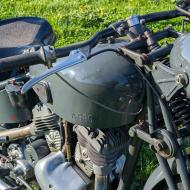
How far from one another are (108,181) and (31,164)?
0.44 meters

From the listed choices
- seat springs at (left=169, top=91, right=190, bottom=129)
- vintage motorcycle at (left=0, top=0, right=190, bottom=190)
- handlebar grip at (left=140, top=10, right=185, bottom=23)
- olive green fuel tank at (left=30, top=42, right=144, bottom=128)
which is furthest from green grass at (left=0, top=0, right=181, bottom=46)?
seat springs at (left=169, top=91, right=190, bottom=129)

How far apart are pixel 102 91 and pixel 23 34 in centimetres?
94

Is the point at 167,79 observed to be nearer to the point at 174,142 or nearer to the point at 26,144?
the point at 174,142

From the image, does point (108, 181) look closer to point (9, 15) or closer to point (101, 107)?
point (101, 107)

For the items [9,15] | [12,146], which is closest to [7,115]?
[12,146]

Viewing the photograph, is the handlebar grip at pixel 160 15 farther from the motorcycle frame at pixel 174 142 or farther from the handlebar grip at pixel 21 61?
the handlebar grip at pixel 21 61

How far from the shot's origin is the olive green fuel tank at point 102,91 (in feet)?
6.18

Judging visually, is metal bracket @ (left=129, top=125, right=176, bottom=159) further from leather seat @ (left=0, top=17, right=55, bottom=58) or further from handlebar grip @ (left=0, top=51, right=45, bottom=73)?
leather seat @ (left=0, top=17, right=55, bottom=58)

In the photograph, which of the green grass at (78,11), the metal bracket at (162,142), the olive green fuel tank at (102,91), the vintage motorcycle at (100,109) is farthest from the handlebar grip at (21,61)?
the green grass at (78,11)

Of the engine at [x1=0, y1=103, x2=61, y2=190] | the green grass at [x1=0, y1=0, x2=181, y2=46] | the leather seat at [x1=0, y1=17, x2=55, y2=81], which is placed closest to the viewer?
the engine at [x1=0, y1=103, x2=61, y2=190]

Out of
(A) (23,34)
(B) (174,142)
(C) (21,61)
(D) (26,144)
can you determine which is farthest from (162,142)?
(A) (23,34)

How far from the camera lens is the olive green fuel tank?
1.88 metres

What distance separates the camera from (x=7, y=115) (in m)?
2.45

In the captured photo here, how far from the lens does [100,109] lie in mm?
1937
